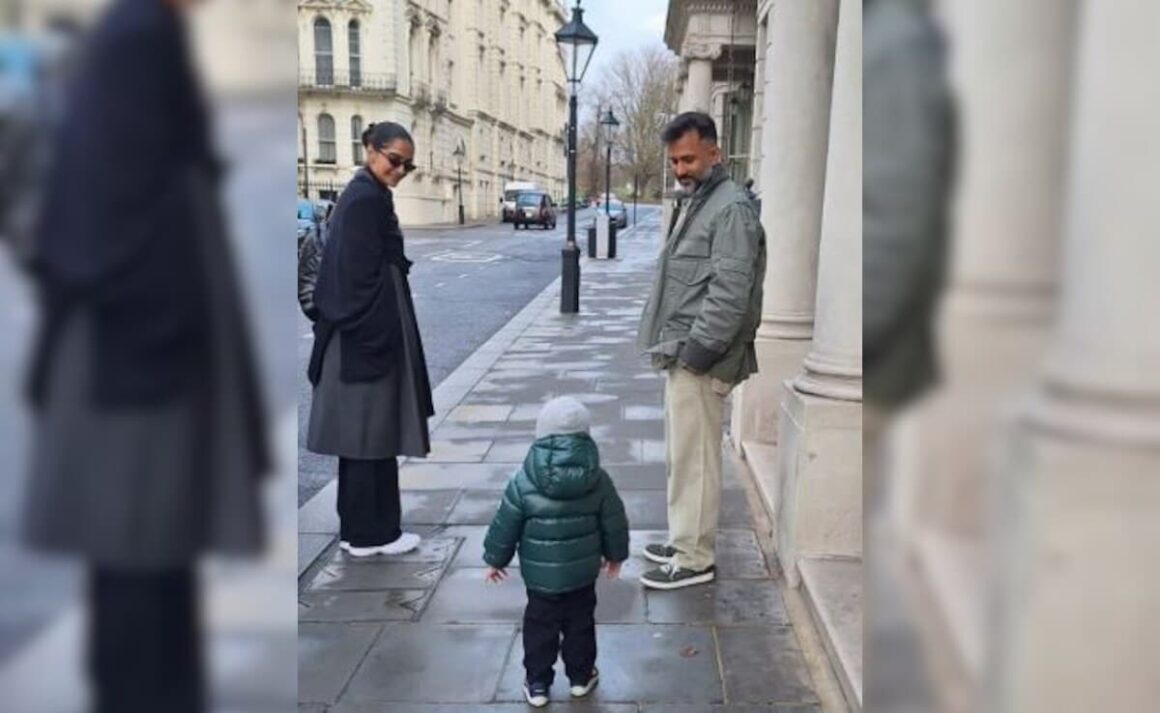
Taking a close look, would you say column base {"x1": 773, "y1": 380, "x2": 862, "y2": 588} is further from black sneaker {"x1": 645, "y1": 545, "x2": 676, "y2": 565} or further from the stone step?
black sneaker {"x1": 645, "y1": 545, "x2": 676, "y2": 565}

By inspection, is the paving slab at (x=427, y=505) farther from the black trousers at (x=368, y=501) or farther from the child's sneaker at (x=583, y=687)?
the child's sneaker at (x=583, y=687)

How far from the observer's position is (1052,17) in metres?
0.47

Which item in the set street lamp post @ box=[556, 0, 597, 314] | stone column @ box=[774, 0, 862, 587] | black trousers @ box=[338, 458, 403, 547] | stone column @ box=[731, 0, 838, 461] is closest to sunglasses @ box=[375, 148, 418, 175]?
black trousers @ box=[338, 458, 403, 547]

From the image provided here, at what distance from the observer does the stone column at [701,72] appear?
16.6 metres

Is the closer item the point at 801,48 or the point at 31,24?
the point at 31,24

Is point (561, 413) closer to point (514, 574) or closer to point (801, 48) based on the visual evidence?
point (514, 574)

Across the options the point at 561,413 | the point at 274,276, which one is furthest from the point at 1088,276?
→ the point at 561,413

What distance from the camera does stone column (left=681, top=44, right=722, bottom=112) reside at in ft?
54.6

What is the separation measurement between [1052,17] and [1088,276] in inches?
5.2

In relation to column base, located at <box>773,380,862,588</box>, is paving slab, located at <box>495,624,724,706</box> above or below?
below

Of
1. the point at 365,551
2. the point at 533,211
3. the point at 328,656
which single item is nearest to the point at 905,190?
the point at 328,656

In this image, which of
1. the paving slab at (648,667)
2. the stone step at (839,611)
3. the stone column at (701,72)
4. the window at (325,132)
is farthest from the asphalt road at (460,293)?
the stone column at (701,72)

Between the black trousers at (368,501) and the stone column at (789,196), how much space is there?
231 centimetres

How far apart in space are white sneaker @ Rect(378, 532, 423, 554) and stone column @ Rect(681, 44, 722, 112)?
1357 centimetres
